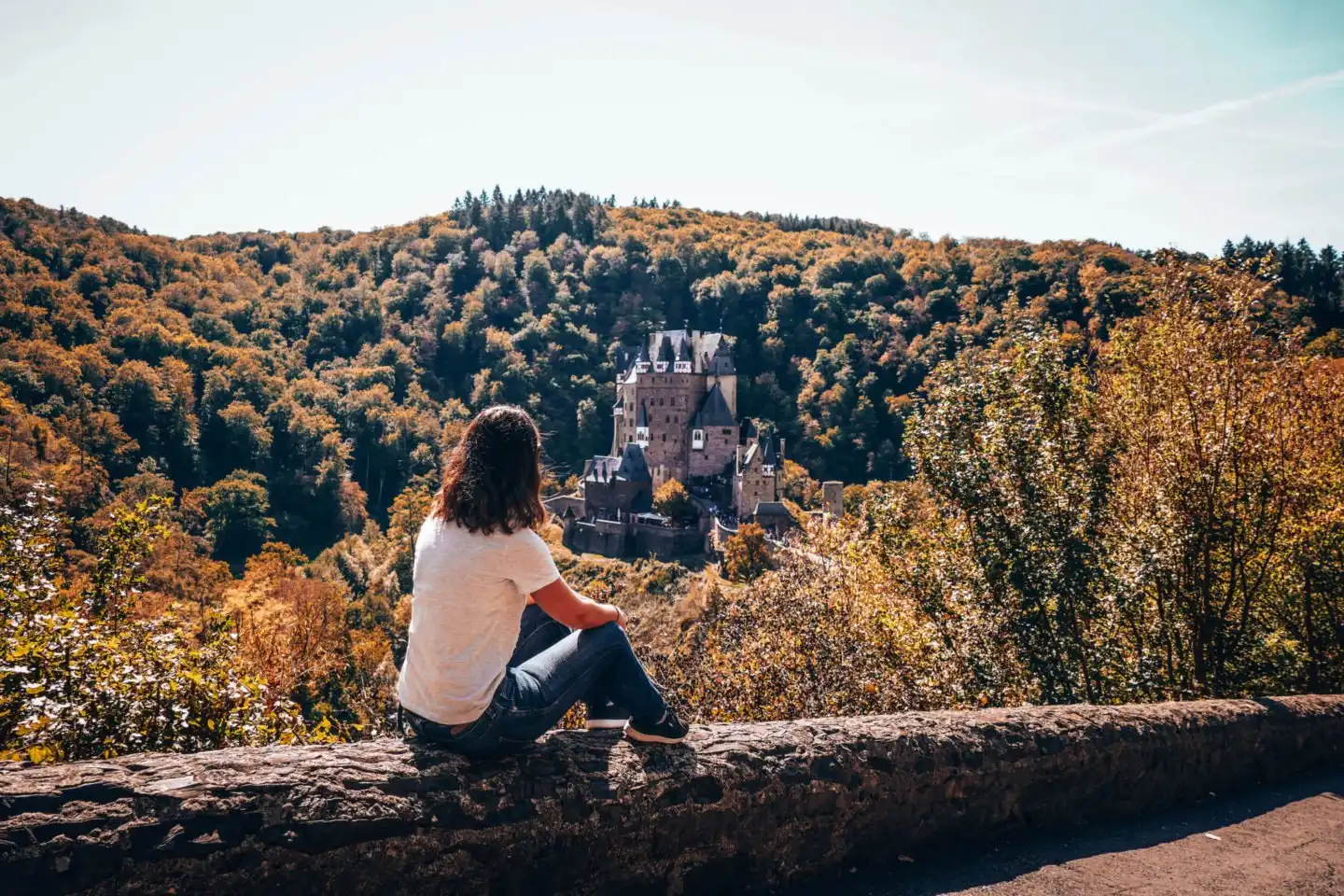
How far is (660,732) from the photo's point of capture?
444 centimetres

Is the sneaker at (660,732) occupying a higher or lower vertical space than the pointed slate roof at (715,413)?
lower

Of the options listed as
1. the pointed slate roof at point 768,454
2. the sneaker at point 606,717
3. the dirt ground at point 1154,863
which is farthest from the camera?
the pointed slate roof at point 768,454

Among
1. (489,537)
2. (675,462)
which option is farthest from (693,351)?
(489,537)

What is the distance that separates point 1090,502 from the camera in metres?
10.9

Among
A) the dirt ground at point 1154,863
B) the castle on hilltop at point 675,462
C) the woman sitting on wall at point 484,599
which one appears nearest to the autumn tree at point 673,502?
the castle on hilltop at point 675,462

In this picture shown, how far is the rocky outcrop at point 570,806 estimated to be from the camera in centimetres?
320

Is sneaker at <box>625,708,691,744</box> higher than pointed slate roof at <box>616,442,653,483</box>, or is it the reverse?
sneaker at <box>625,708,691,744</box>

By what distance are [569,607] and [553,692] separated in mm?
450

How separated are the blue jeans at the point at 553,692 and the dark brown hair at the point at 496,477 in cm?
79

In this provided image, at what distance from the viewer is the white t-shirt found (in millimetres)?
3936

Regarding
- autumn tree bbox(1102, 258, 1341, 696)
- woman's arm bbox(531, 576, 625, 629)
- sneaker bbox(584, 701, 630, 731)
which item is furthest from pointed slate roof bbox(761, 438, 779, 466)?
woman's arm bbox(531, 576, 625, 629)

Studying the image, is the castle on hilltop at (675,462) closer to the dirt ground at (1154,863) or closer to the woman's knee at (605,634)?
the dirt ground at (1154,863)

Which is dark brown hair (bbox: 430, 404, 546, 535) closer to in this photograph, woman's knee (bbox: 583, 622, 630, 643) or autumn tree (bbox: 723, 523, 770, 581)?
woman's knee (bbox: 583, 622, 630, 643)

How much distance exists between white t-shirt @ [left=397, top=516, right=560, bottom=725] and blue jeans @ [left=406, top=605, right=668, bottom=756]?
0.09 m
